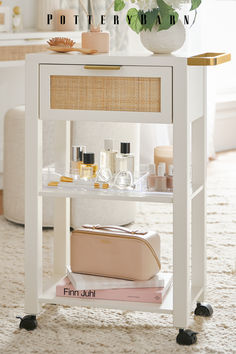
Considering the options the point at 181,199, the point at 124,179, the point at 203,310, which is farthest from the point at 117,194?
the point at 203,310

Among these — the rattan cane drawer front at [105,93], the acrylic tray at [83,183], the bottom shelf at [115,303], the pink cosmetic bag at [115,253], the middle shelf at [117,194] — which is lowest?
the bottom shelf at [115,303]

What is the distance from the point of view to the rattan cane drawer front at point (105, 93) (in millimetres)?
1877

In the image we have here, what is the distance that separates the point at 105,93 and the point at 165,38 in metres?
0.22

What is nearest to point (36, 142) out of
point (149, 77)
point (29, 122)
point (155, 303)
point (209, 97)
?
point (29, 122)

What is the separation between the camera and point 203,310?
7.09 ft

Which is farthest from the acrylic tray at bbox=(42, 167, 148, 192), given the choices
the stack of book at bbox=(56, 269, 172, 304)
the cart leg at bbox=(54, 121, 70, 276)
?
the stack of book at bbox=(56, 269, 172, 304)

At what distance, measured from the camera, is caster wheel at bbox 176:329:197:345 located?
195 centimetres

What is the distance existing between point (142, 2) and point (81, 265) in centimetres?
77

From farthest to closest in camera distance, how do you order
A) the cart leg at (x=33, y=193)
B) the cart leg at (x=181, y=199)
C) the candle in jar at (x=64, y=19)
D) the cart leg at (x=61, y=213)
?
the cart leg at (x=61, y=213) < the candle in jar at (x=64, y=19) < the cart leg at (x=33, y=193) < the cart leg at (x=181, y=199)

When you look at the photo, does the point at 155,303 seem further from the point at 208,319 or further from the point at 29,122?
the point at 29,122

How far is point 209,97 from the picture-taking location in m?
4.75

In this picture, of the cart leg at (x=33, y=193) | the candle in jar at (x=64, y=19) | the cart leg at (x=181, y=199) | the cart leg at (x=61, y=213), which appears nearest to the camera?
the cart leg at (x=181, y=199)

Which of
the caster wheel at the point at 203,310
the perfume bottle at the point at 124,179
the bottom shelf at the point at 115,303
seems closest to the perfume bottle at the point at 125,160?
the perfume bottle at the point at 124,179

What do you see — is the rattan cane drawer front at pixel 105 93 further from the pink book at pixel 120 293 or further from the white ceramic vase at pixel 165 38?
the pink book at pixel 120 293
